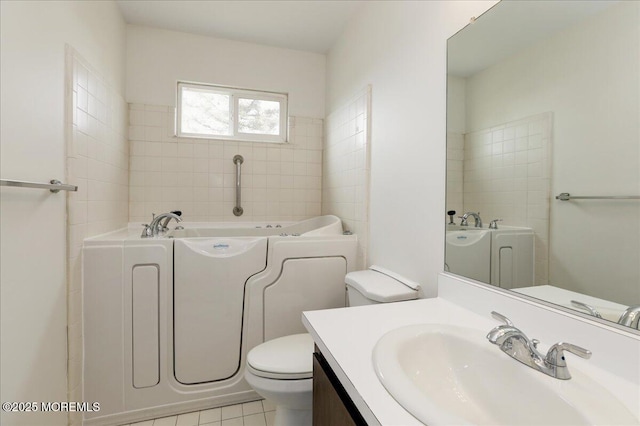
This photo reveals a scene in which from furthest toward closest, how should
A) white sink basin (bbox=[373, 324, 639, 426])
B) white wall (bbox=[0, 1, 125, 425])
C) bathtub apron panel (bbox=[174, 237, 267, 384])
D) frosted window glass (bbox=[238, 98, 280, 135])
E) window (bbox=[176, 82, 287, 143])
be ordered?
1. frosted window glass (bbox=[238, 98, 280, 135])
2. window (bbox=[176, 82, 287, 143])
3. bathtub apron panel (bbox=[174, 237, 267, 384])
4. white wall (bbox=[0, 1, 125, 425])
5. white sink basin (bbox=[373, 324, 639, 426])

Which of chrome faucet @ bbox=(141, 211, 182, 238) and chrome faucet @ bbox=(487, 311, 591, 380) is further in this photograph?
chrome faucet @ bbox=(141, 211, 182, 238)

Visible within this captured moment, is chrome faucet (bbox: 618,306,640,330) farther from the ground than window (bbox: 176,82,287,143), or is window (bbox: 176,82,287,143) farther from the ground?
window (bbox: 176,82,287,143)

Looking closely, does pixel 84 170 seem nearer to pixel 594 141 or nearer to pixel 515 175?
pixel 515 175

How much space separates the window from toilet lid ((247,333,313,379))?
194cm

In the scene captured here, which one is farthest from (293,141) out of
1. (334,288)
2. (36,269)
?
(36,269)

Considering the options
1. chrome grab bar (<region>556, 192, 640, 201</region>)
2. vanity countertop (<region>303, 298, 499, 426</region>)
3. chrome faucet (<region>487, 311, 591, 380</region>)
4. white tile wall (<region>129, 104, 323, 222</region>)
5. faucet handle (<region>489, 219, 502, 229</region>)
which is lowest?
vanity countertop (<region>303, 298, 499, 426</region>)

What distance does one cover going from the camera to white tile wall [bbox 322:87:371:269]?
1945 mm

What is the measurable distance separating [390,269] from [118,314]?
1.53 metres

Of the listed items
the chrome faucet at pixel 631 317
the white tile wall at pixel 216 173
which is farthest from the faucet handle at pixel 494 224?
the white tile wall at pixel 216 173

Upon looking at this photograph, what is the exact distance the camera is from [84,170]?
1626 millimetres

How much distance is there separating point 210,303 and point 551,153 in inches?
69.4

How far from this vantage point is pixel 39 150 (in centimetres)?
124

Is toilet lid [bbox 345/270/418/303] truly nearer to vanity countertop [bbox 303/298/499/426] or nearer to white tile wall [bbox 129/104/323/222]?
vanity countertop [bbox 303/298/499/426]

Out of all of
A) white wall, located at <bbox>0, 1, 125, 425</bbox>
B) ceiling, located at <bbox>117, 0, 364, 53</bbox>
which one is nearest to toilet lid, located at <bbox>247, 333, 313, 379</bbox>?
white wall, located at <bbox>0, 1, 125, 425</bbox>
